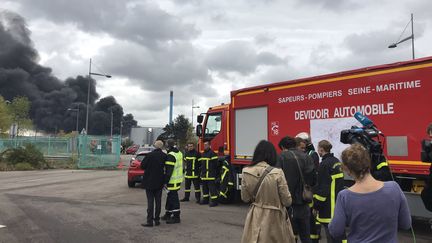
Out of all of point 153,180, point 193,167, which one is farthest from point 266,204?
point 193,167

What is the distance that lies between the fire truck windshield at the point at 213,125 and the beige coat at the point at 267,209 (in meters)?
7.59

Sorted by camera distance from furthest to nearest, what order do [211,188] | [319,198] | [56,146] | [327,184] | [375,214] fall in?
[56,146]
[211,188]
[319,198]
[327,184]
[375,214]

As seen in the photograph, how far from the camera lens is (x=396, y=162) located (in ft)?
23.9

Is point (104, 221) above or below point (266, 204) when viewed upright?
below

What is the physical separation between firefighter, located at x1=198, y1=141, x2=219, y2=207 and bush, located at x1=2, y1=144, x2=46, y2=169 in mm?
18755

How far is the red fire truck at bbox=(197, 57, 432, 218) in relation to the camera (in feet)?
23.1

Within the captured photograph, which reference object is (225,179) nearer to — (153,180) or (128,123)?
(153,180)

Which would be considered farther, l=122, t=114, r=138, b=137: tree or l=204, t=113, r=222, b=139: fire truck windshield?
l=122, t=114, r=138, b=137: tree

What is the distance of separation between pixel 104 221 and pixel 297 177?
477cm

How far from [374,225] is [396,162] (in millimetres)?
5027

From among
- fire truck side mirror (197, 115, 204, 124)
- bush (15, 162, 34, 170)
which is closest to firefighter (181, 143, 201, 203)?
fire truck side mirror (197, 115, 204, 124)

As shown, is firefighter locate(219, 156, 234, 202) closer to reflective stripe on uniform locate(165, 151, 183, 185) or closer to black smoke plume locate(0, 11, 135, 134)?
reflective stripe on uniform locate(165, 151, 183, 185)

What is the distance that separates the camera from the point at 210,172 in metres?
10.8

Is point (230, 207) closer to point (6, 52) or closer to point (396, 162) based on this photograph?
point (396, 162)
